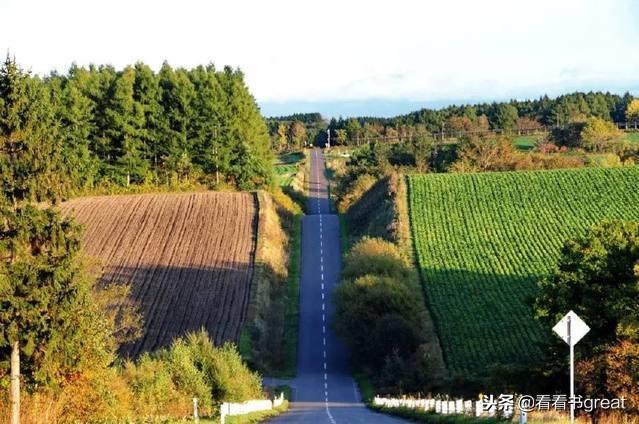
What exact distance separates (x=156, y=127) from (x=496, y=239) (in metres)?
33.1

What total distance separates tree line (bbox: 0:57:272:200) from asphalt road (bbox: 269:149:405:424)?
392 inches

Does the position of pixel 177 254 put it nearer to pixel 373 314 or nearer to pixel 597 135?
pixel 373 314

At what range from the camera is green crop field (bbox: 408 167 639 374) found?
159 ft

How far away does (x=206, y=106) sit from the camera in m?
81.3

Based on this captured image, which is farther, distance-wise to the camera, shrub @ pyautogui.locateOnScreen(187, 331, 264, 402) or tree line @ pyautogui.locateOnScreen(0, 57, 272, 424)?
shrub @ pyautogui.locateOnScreen(187, 331, 264, 402)

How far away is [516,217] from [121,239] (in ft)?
104

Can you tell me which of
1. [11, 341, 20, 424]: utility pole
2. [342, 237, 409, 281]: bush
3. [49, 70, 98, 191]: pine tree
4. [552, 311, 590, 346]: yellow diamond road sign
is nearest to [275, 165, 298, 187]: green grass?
[49, 70, 98, 191]: pine tree

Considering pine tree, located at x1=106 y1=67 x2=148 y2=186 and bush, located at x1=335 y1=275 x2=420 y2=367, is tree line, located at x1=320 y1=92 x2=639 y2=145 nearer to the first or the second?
pine tree, located at x1=106 y1=67 x2=148 y2=186

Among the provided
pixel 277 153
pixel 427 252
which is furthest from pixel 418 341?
pixel 277 153

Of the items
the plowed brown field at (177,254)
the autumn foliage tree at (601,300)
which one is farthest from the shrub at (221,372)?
the plowed brown field at (177,254)

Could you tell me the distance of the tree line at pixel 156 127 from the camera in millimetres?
77938

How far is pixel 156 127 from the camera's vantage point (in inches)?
3162

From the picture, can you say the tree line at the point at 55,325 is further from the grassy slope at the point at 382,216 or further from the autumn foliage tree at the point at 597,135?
the autumn foliage tree at the point at 597,135

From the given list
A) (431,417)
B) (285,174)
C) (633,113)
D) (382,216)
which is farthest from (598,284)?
(633,113)
